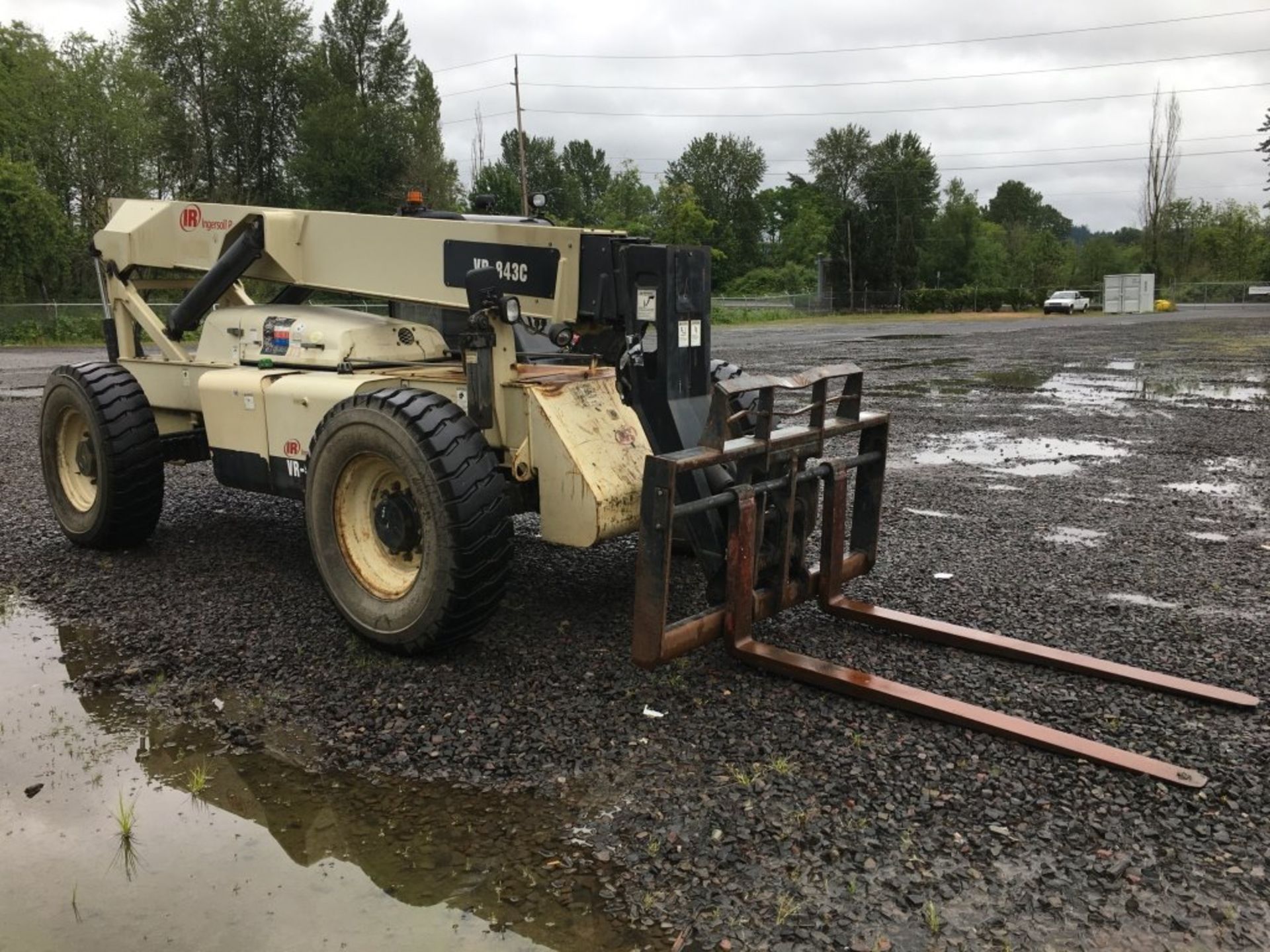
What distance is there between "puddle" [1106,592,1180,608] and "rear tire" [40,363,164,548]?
5.91m

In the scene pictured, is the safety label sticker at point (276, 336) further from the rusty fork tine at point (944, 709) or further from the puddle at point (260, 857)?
the rusty fork tine at point (944, 709)

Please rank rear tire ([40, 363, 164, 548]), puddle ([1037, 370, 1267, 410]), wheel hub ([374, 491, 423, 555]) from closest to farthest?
1. wheel hub ([374, 491, 423, 555])
2. rear tire ([40, 363, 164, 548])
3. puddle ([1037, 370, 1267, 410])

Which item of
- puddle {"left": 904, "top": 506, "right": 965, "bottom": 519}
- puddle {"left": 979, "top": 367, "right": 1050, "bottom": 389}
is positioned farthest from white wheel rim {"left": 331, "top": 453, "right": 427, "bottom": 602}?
puddle {"left": 979, "top": 367, "right": 1050, "bottom": 389}

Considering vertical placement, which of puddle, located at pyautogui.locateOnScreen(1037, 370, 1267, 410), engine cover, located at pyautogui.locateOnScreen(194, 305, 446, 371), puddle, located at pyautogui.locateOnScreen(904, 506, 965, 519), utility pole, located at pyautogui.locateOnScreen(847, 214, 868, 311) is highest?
utility pole, located at pyautogui.locateOnScreen(847, 214, 868, 311)

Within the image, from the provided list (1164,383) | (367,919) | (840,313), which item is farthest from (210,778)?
(840,313)

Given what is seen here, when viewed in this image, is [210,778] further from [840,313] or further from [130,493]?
[840,313]

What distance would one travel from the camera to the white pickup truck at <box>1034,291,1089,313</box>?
2371 inches

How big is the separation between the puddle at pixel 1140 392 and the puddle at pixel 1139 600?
9601mm

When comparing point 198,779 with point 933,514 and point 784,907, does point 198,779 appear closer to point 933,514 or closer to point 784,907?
point 784,907

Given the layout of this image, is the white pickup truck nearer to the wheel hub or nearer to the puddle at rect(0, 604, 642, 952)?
the wheel hub

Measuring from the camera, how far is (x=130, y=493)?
6570 mm

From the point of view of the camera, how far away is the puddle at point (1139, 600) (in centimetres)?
573

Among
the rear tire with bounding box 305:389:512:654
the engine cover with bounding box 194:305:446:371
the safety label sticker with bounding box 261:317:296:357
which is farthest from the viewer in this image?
the safety label sticker with bounding box 261:317:296:357

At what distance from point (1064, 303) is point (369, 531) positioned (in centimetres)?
6194
